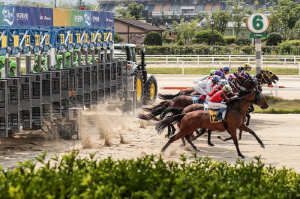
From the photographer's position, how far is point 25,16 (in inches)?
428

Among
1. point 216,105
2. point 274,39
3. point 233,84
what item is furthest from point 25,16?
point 274,39

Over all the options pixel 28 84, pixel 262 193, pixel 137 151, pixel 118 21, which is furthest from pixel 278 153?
pixel 118 21

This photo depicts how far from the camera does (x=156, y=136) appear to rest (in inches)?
513

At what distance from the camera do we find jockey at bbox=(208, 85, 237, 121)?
10.9 metres

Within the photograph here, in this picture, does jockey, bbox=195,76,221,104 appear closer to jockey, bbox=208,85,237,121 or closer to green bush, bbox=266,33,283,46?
jockey, bbox=208,85,237,121

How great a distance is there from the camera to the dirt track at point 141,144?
1057 cm

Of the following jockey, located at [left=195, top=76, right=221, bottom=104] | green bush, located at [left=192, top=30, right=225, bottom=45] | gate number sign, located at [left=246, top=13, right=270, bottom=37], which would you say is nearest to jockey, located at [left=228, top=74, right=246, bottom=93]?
jockey, located at [left=195, top=76, right=221, bottom=104]

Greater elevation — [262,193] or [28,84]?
[28,84]

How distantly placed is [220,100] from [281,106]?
7.57 meters

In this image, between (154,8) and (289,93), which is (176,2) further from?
(289,93)

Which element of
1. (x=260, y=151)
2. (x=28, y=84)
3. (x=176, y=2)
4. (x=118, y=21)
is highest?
(x=176, y=2)

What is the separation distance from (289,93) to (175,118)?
1119 cm

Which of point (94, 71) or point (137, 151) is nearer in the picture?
point (137, 151)

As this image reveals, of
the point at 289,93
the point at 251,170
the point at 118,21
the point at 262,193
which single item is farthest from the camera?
the point at 118,21
